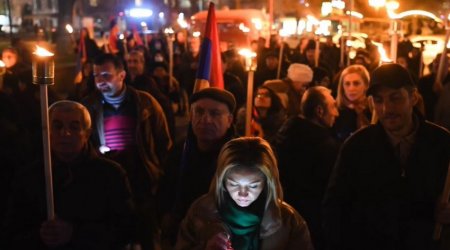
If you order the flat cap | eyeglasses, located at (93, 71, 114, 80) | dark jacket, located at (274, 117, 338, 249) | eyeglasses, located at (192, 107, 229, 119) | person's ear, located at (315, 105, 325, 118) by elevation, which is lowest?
dark jacket, located at (274, 117, 338, 249)

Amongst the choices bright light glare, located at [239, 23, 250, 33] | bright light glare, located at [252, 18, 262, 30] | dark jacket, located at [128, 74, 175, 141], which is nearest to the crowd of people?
dark jacket, located at [128, 74, 175, 141]

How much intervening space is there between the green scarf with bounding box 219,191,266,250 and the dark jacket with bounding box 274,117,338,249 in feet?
5.77

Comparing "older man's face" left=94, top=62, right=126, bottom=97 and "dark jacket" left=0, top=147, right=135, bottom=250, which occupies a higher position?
"older man's face" left=94, top=62, right=126, bottom=97

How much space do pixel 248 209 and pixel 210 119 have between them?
111 cm

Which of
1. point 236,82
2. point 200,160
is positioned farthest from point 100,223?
point 236,82

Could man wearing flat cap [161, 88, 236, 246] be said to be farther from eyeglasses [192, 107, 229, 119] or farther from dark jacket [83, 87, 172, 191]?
dark jacket [83, 87, 172, 191]

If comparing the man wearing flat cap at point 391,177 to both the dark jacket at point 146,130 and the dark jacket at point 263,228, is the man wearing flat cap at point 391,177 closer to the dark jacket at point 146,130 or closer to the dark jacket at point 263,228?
the dark jacket at point 263,228

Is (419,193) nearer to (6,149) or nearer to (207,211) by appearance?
(207,211)

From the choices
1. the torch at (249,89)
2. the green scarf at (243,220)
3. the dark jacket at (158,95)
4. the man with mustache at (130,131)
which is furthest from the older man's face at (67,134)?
the dark jacket at (158,95)

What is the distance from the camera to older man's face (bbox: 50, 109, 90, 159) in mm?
3355

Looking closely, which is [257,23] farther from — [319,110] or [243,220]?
[243,220]

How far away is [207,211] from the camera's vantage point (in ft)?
9.05

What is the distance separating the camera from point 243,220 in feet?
8.89

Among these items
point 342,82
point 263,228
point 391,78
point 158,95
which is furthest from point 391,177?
point 158,95
